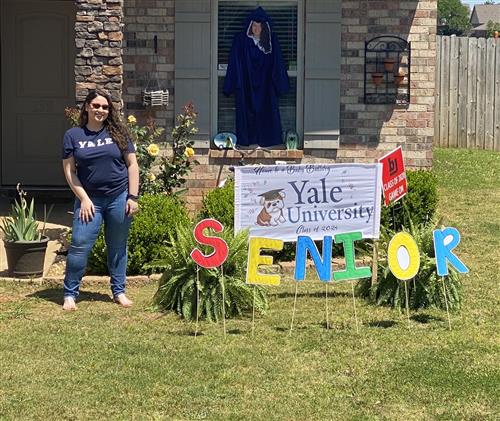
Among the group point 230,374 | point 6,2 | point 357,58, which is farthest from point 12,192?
point 230,374

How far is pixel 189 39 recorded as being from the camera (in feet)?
35.0

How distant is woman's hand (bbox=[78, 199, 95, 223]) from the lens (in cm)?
730

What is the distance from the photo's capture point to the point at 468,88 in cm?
1769

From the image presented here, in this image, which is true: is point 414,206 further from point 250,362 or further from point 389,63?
point 250,362

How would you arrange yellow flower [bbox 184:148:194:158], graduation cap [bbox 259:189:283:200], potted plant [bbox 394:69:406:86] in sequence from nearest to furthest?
graduation cap [bbox 259:189:283:200], yellow flower [bbox 184:148:194:158], potted plant [bbox 394:69:406:86]

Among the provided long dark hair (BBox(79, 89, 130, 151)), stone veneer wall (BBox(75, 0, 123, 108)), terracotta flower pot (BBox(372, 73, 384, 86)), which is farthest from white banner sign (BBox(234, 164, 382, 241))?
terracotta flower pot (BBox(372, 73, 384, 86))

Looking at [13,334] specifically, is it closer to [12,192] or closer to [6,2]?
[12,192]

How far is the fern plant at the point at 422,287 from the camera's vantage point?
24.2 feet

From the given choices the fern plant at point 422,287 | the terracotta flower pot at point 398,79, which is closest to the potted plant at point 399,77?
the terracotta flower pot at point 398,79

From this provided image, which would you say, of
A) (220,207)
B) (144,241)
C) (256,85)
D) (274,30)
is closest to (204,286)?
(144,241)

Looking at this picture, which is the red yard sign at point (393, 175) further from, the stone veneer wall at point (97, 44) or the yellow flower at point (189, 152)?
the stone veneer wall at point (97, 44)

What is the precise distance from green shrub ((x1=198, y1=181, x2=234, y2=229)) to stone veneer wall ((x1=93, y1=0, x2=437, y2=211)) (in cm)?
145

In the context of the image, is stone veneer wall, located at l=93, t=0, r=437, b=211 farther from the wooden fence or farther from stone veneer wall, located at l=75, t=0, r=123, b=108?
the wooden fence

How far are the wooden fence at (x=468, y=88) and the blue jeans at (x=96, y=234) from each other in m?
11.1
